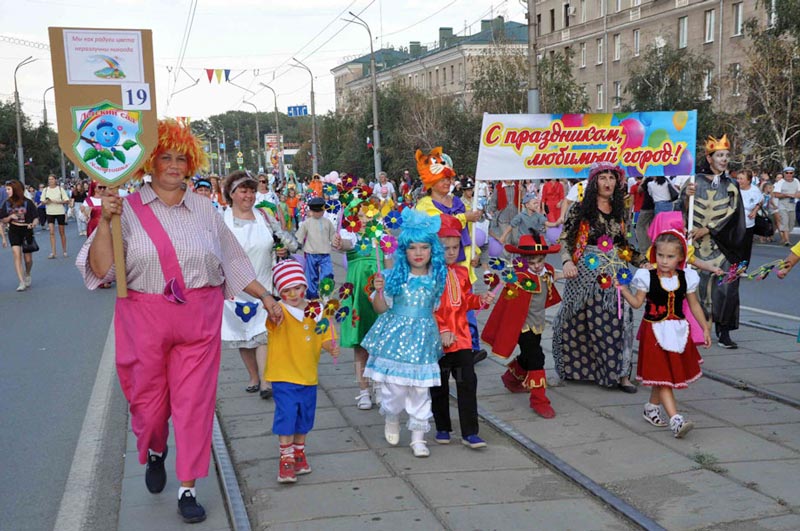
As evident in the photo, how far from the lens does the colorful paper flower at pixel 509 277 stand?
20.5 feet

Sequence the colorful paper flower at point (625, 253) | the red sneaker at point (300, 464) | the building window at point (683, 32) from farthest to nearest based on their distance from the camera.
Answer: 1. the building window at point (683, 32)
2. the colorful paper flower at point (625, 253)
3. the red sneaker at point (300, 464)

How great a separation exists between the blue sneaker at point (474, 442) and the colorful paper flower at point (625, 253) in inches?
80.7

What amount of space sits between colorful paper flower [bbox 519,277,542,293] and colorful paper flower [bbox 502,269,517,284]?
7.2 inches

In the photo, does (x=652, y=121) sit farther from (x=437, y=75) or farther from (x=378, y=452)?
(x=437, y=75)

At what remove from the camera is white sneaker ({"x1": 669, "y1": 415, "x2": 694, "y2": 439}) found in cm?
577

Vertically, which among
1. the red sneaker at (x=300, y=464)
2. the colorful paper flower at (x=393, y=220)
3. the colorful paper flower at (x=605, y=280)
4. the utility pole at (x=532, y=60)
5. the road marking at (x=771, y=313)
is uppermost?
the utility pole at (x=532, y=60)

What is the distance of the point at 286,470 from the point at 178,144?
1.93 metres

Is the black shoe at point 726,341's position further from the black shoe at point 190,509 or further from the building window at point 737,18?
the building window at point 737,18

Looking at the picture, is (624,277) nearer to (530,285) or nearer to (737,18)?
(530,285)

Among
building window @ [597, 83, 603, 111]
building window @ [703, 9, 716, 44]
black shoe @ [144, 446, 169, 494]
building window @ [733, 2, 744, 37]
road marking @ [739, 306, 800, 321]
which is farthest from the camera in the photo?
building window @ [597, 83, 603, 111]

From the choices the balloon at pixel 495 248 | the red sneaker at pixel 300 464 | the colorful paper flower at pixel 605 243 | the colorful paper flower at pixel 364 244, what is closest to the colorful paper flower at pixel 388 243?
the colorful paper flower at pixel 364 244

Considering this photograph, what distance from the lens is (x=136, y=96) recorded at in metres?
4.69

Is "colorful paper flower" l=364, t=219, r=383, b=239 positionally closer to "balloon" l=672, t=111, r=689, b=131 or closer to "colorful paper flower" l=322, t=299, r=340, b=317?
"colorful paper flower" l=322, t=299, r=340, b=317

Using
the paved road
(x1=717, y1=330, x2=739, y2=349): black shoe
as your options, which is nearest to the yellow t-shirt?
the paved road
